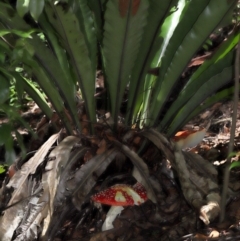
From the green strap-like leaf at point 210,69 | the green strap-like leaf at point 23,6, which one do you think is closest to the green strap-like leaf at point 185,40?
the green strap-like leaf at point 210,69

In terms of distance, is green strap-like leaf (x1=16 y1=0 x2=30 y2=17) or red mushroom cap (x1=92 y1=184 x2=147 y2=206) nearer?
green strap-like leaf (x1=16 y1=0 x2=30 y2=17)

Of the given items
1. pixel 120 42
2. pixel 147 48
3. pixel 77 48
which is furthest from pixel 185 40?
pixel 77 48

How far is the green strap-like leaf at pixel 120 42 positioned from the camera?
1.68 meters

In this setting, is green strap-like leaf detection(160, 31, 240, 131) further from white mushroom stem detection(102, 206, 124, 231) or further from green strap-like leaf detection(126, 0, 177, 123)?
white mushroom stem detection(102, 206, 124, 231)

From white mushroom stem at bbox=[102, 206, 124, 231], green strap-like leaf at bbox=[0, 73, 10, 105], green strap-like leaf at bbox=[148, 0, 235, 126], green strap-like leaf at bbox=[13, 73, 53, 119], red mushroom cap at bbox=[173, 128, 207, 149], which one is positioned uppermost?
green strap-like leaf at bbox=[148, 0, 235, 126]

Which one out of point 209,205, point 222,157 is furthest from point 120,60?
point 222,157

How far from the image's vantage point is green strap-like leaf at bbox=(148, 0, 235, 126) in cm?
179

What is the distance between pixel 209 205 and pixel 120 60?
637 mm

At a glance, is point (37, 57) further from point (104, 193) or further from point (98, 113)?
point (104, 193)

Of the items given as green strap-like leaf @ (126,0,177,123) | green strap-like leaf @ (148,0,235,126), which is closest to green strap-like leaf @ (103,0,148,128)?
green strap-like leaf @ (126,0,177,123)

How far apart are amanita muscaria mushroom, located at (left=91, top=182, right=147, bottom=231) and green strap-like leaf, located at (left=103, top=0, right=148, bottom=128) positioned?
307 millimetres

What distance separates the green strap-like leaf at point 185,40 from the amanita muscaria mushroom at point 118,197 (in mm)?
371

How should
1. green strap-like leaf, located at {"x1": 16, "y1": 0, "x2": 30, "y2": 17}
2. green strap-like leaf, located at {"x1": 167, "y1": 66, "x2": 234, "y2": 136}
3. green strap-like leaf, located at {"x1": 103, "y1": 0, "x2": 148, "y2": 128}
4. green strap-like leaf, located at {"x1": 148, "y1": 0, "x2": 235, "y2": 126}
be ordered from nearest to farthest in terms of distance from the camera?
1. green strap-like leaf, located at {"x1": 16, "y1": 0, "x2": 30, "y2": 17}
2. green strap-like leaf, located at {"x1": 103, "y1": 0, "x2": 148, "y2": 128}
3. green strap-like leaf, located at {"x1": 148, "y1": 0, "x2": 235, "y2": 126}
4. green strap-like leaf, located at {"x1": 167, "y1": 66, "x2": 234, "y2": 136}

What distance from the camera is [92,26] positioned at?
1971 mm
